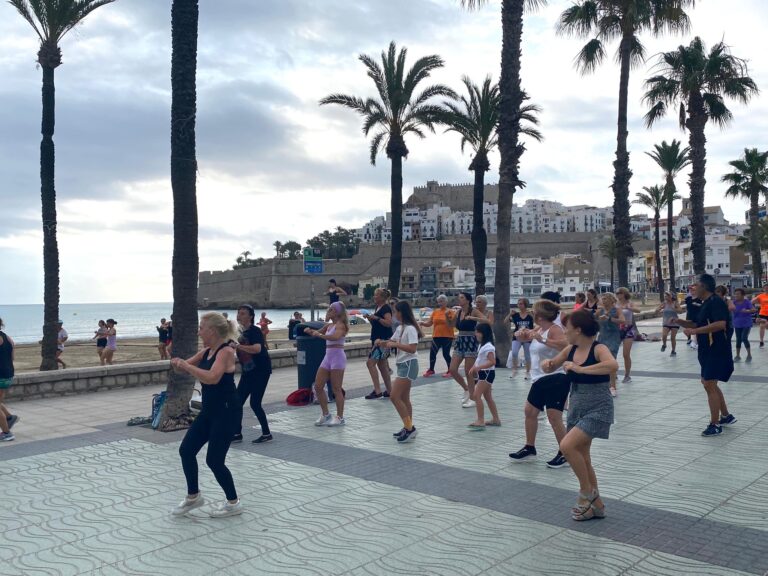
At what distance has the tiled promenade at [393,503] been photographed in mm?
4434

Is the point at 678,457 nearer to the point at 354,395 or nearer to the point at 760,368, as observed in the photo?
the point at 354,395

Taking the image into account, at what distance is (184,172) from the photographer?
380 inches

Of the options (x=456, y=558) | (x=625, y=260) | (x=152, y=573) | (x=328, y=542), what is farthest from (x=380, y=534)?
(x=625, y=260)

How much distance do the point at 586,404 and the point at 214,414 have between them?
288 cm

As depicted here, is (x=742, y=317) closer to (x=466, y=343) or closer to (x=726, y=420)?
(x=726, y=420)

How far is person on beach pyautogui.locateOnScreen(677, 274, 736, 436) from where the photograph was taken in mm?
7730

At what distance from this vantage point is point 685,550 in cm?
445

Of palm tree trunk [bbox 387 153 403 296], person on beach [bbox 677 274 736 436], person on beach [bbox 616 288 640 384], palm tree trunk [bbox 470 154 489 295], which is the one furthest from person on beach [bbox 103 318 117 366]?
person on beach [bbox 677 274 736 436]

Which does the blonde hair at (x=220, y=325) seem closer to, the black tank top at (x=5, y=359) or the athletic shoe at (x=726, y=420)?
the black tank top at (x=5, y=359)

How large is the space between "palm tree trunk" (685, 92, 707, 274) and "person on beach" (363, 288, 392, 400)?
18.0 metres

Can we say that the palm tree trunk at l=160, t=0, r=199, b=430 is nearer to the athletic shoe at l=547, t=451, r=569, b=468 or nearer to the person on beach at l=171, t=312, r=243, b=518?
the person on beach at l=171, t=312, r=243, b=518

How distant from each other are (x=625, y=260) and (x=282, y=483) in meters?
20.0

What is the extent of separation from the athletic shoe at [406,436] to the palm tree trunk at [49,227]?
11.6m

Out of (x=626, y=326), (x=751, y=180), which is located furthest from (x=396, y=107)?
(x=751, y=180)
